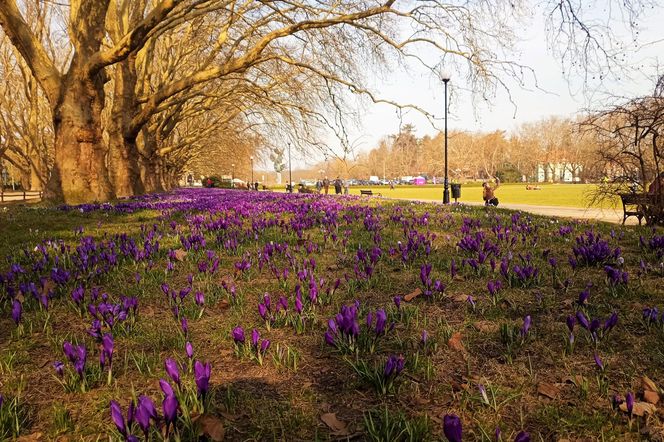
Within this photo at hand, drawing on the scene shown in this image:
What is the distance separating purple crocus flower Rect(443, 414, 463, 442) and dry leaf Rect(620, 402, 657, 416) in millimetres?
880

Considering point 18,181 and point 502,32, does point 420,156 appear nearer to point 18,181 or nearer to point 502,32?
point 18,181

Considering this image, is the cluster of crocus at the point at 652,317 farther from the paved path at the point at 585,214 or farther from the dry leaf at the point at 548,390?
the paved path at the point at 585,214

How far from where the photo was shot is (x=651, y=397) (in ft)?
5.55

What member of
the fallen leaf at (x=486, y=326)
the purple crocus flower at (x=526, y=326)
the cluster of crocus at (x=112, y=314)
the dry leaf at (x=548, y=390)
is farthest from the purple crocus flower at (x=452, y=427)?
the cluster of crocus at (x=112, y=314)

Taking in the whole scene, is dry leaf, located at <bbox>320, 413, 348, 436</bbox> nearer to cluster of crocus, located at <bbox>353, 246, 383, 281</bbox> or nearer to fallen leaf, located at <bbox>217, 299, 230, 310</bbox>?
fallen leaf, located at <bbox>217, 299, 230, 310</bbox>

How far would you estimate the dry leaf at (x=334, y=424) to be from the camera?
5.15 feet

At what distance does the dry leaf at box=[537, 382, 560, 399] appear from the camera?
179cm

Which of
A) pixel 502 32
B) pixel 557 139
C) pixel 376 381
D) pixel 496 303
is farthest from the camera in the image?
pixel 557 139

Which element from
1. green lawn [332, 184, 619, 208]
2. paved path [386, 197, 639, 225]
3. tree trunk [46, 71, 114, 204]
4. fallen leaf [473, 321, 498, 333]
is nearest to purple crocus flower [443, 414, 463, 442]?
fallen leaf [473, 321, 498, 333]

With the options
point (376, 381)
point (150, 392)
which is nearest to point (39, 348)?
point (150, 392)

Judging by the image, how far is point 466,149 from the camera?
114 meters

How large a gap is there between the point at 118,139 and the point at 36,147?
21.3m

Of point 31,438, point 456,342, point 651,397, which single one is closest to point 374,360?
point 456,342

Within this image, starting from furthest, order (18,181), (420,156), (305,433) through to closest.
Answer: (420,156), (18,181), (305,433)
